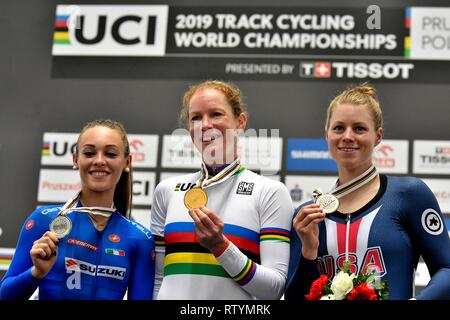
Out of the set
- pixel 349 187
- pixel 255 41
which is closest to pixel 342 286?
pixel 349 187

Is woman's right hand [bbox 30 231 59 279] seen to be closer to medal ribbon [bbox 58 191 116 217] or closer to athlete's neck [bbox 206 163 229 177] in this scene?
medal ribbon [bbox 58 191 116 217]

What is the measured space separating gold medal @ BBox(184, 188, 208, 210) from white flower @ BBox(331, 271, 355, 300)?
544mm

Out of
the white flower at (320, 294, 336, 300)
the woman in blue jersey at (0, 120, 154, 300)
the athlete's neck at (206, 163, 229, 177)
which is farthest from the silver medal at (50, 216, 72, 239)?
the white flower at (320, 294, 336, 300)

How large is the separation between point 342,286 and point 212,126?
0.78 metres

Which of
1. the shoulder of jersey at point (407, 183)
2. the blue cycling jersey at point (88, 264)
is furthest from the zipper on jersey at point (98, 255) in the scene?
the shoulder of jersey at point (407, 183)

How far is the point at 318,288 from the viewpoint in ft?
6.49

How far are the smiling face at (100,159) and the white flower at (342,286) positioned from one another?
973mm

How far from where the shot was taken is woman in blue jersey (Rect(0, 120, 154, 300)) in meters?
2.21

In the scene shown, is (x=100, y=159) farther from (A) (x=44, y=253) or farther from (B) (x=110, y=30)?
(B) (x=110, y=30)

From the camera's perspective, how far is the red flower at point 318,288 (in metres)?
1.96

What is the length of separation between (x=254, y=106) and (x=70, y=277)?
283 centimetres

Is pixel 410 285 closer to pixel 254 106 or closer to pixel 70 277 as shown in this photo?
pixel 70 277

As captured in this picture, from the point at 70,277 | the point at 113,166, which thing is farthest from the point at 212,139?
the point at 70,277

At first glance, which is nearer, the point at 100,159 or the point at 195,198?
the point at 195,198
